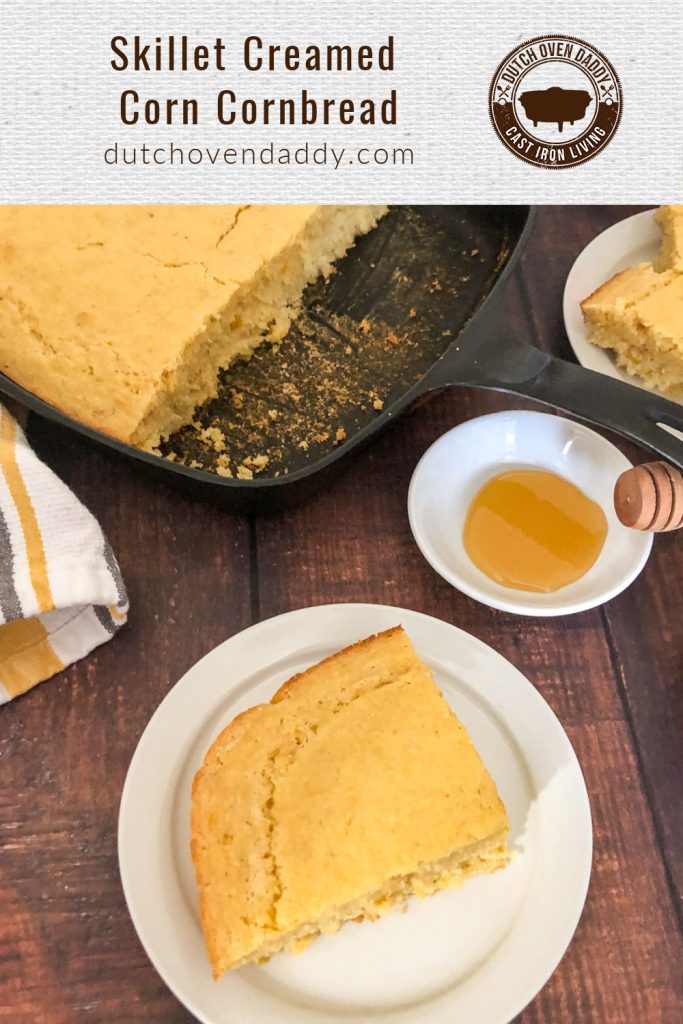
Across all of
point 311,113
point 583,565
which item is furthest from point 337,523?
point 311,113

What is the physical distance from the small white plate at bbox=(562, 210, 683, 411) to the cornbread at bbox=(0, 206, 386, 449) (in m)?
0.63

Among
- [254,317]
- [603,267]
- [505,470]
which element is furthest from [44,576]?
[603,267]

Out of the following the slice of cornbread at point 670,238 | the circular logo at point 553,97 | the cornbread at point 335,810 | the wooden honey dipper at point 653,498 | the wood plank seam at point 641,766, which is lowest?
the wood plank seam at point 641,766

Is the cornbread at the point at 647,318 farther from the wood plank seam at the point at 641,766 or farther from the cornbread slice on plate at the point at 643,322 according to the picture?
the wood plank seam at the point at 641,766

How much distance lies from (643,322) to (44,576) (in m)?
1.28

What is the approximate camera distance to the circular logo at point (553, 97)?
1.61 metres

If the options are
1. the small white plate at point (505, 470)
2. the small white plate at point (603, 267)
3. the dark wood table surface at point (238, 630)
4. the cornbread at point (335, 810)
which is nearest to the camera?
the cornbread at point (335, 810)

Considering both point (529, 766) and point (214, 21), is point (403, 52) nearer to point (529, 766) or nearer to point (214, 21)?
point (214, 21)

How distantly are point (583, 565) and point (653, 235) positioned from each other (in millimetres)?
886

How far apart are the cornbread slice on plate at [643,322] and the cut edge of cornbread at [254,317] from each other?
2.00 ft

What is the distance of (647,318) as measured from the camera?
5.58 ft

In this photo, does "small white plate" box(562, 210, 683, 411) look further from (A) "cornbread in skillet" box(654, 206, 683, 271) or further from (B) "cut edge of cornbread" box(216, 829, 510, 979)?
(B) "cut edge of cornbread" box(216, 829, 510, 979)

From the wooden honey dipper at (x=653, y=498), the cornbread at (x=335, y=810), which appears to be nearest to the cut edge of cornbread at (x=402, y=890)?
the cornbread at (x=335, y=810)

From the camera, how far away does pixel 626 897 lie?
4.57 feet
